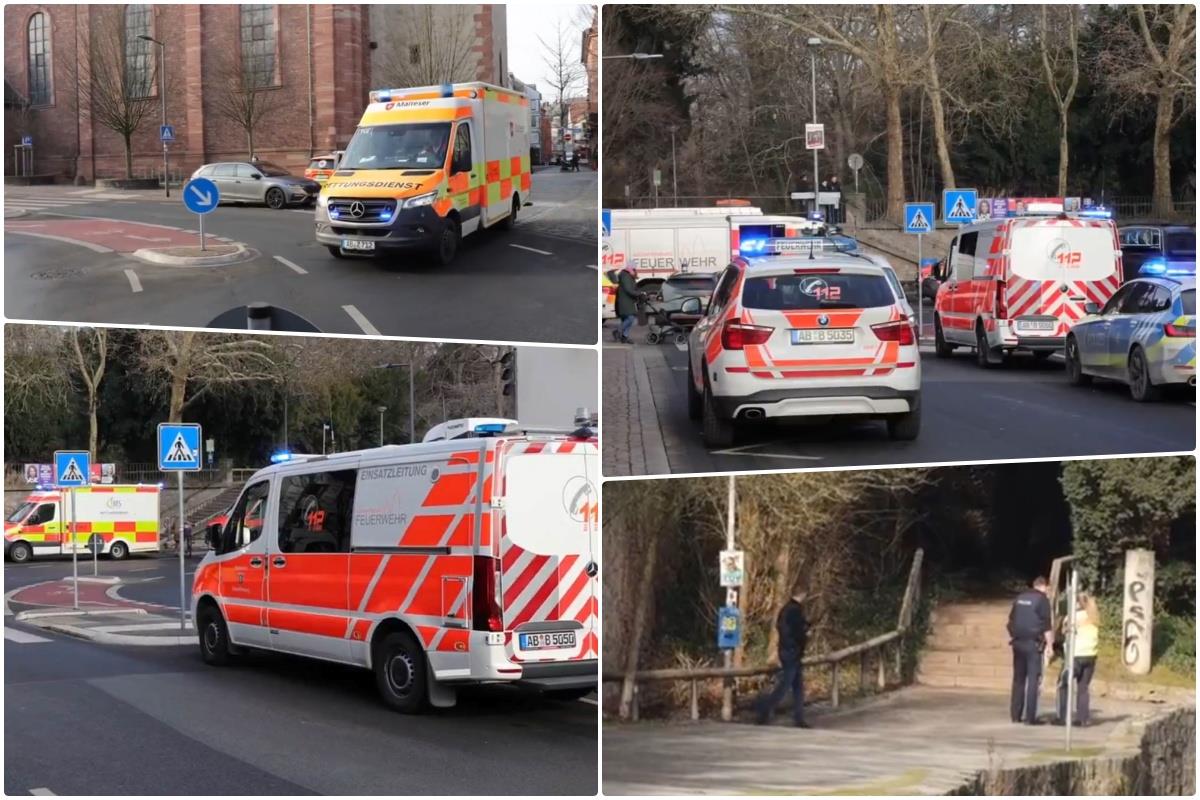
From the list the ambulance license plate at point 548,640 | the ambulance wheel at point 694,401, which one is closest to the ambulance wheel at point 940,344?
the ambulance wheel at point 694,401

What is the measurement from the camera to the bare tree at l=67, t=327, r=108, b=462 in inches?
977

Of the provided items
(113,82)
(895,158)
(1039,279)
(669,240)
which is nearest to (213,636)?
(113,82)

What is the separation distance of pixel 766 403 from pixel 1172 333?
494 centimetres

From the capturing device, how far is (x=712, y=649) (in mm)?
9820

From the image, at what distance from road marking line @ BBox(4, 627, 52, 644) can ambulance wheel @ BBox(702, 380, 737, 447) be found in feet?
25.5

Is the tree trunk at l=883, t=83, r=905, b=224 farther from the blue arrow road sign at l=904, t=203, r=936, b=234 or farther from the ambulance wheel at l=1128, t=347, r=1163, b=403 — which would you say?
the ambulance wheel at l=1128, t=347, r=1163, b=403

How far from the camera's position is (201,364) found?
26234mm

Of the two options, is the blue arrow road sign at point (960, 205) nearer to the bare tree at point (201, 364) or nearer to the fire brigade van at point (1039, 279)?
the fire brigade van at point (1039, 279)

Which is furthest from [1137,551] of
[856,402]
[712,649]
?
[712,649]

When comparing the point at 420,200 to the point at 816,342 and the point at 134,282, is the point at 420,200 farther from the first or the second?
the point at 816,342

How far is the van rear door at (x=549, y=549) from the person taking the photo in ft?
28.7

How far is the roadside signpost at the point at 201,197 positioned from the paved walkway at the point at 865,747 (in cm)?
628

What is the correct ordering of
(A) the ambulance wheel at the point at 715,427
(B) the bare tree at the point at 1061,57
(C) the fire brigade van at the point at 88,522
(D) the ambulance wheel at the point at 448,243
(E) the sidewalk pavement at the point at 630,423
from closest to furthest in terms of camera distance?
(E) the sidewalk pavement at the point at 630,423 → (A) the ambulance wheel at the point at 715,427 → (D) the ambulance wheel at the point at 448,243 → (B) the bare tree at the point at 1061,57 → (C) the fire brigade van at the point at 88,522

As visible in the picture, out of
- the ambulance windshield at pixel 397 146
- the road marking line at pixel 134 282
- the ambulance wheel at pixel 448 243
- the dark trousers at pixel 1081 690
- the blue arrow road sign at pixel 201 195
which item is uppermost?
the ambulance windshield at pixel 397 146
